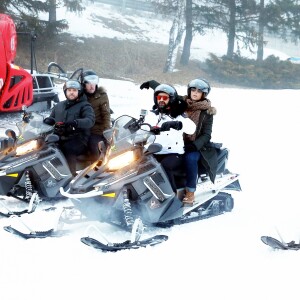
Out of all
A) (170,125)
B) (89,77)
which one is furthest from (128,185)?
(89,77)

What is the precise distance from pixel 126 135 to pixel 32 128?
5.83 ft

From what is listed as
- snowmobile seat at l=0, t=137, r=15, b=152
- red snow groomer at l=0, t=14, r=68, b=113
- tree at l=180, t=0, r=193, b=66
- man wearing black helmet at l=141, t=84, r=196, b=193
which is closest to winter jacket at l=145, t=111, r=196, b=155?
man wearing black helmet at l=141, t=84, r=196, b=193

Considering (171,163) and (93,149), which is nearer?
(171,163)

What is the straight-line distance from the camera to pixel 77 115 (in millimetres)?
7555

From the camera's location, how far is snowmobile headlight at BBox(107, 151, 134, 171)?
5.88 m

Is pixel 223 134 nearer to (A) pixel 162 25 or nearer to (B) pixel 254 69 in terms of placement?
(B) pixel 254 69

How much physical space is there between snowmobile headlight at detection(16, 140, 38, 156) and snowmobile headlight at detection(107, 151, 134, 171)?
1.61m

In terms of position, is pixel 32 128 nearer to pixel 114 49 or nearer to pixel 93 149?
pixel 93 149

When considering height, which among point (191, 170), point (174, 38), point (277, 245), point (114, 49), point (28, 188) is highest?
point (191, 170)

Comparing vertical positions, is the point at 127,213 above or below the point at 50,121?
below

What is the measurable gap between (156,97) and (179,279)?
7.89 ft

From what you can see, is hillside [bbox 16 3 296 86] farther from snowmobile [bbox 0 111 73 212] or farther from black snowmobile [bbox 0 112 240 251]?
black snowmobile [bbox 0 112 240 251]

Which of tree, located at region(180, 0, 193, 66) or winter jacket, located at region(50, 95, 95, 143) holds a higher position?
winter jacket, located at region(50, 95, 95, 143)

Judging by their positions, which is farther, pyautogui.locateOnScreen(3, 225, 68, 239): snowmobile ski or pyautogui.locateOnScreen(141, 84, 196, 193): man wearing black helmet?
pyautogui.locateOnScreen(141, 84, 196, 193): man wearing black helmet
